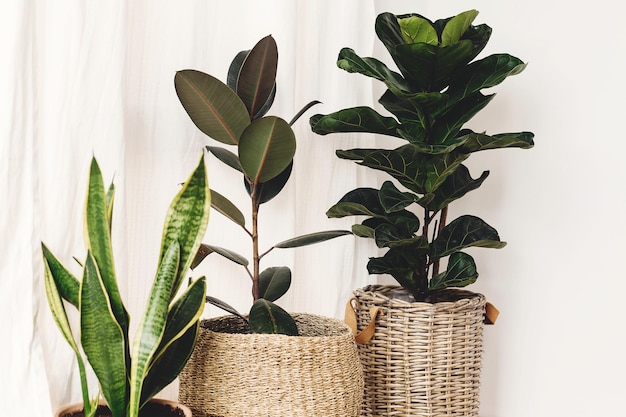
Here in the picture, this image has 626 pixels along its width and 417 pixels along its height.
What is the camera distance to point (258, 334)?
117cm

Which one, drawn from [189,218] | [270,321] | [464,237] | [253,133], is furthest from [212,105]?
[464,237]

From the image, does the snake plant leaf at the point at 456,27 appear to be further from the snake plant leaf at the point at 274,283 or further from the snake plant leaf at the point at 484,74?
the snake plant leaf at the point at 274,283

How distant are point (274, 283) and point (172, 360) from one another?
0.36 meters

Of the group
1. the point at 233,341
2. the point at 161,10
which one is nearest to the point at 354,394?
the point at 233,341

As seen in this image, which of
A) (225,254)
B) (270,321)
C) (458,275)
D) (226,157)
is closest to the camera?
(270,321)

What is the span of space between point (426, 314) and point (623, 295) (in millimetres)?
690

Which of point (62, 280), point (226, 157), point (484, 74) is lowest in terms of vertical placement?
point (62, 280)

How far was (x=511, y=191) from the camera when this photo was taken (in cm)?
197

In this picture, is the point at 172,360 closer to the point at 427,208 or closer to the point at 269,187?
the point at 269,187

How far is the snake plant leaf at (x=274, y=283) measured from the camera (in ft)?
4.52

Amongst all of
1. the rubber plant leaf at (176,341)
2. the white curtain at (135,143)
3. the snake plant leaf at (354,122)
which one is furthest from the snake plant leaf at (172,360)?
the snake plant leaf at (354,122)

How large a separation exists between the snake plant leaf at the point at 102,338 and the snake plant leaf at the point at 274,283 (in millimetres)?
410

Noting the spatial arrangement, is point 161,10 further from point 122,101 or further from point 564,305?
point 564,305

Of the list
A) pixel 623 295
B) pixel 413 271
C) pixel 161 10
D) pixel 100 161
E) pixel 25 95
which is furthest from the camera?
pixel 623 295
